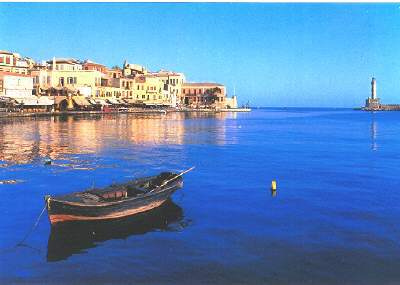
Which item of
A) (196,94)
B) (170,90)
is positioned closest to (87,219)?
(170,90)

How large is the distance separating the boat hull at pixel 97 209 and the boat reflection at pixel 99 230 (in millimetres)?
197

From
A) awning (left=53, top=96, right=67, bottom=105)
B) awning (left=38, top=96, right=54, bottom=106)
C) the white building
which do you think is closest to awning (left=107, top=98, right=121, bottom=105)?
awning (left=53, top=96, right=67, bottom=105)

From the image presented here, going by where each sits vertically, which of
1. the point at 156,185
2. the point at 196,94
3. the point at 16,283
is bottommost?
the point at 16,283

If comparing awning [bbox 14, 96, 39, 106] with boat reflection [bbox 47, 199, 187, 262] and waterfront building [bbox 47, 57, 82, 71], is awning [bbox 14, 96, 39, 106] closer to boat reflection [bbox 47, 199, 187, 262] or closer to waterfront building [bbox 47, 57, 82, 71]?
waterfront building [bbox 47, 57, 82, 71]

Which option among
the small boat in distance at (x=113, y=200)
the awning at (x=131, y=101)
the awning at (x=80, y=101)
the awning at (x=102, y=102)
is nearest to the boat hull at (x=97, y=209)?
the small boat in distance at (x=113, y=200)

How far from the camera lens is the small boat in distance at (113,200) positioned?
43.6ft

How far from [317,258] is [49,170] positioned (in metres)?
16.6

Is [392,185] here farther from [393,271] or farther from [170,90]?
[170,90]

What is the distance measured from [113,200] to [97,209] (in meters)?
0.89

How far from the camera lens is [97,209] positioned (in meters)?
13.8

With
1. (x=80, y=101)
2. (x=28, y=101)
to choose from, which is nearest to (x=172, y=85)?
(x=80, y=101)

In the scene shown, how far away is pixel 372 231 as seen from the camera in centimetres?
1443

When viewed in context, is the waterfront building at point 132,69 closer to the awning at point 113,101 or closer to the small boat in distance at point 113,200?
the awning at point 113,101

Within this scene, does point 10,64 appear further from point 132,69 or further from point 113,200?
point 113,200
